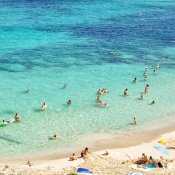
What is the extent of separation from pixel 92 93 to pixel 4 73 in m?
9.68

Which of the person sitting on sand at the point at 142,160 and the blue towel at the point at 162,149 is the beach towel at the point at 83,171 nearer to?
the person sitting on sand at the point at 142,160

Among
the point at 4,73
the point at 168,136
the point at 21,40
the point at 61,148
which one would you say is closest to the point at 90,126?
the point at 61,148

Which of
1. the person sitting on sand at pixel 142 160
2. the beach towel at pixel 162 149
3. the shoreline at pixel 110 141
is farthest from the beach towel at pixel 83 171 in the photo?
the beach towel at pixel 162 149

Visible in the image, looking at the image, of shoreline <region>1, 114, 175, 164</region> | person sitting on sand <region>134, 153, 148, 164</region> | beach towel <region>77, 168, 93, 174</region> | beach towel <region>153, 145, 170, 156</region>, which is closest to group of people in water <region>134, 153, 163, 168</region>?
person sitting on sand <region>134, 153, 148, 164</region>

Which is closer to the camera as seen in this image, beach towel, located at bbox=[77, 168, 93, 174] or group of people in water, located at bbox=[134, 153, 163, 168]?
beach towel, located at bbox=[77, 168, 93, 174]

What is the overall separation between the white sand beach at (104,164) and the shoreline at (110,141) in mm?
680

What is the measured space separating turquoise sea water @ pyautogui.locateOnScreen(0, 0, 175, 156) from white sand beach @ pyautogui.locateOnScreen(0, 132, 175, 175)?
256 cm

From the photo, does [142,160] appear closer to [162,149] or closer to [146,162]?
[146,162]

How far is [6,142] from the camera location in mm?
27500

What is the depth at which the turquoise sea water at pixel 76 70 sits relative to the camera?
30625 millimetres

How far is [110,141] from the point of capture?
28.6 metres

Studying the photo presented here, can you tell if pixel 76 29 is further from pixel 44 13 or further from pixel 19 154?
pixel 19 154

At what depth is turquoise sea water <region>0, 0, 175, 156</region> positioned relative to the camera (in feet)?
100

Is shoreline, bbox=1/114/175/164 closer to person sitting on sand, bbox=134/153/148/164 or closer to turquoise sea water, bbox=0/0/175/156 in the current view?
turquoise sea water, bbox=0/0/175/156
